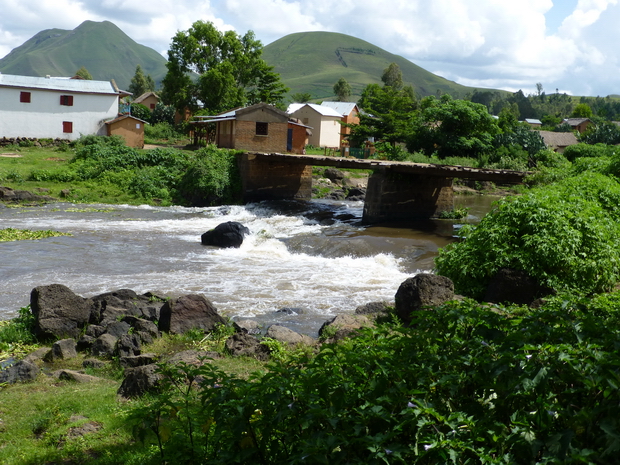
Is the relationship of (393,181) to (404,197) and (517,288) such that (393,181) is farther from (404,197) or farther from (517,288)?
(517,288)

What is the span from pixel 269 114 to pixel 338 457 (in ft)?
141

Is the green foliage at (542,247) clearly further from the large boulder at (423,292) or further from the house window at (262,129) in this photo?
the house window at (262,129)

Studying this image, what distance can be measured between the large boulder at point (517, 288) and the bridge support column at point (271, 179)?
25.9 metres

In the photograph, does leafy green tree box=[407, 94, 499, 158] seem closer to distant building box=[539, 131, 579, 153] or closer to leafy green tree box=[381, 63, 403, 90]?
distant building box=[539, 131, 579, 153]

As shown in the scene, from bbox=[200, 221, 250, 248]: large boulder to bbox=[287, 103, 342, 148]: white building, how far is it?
45.6m

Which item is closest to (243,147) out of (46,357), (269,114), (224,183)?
(269,114)

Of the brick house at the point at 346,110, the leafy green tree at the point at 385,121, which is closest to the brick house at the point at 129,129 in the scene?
the leafy green tree at the point at 385,121

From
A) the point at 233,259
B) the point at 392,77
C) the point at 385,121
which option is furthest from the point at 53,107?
the point at 392,77

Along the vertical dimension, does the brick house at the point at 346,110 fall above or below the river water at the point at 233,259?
above

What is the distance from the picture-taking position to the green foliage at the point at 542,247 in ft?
40.4

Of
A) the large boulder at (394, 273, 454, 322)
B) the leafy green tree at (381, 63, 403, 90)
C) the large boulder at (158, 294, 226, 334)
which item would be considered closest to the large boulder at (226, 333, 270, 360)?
the large boulder at (158, 294, 226, 334)

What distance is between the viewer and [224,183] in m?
37.6

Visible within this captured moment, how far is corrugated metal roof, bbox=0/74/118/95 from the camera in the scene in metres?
48.4

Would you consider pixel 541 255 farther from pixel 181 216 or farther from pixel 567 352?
pixel 181 216
